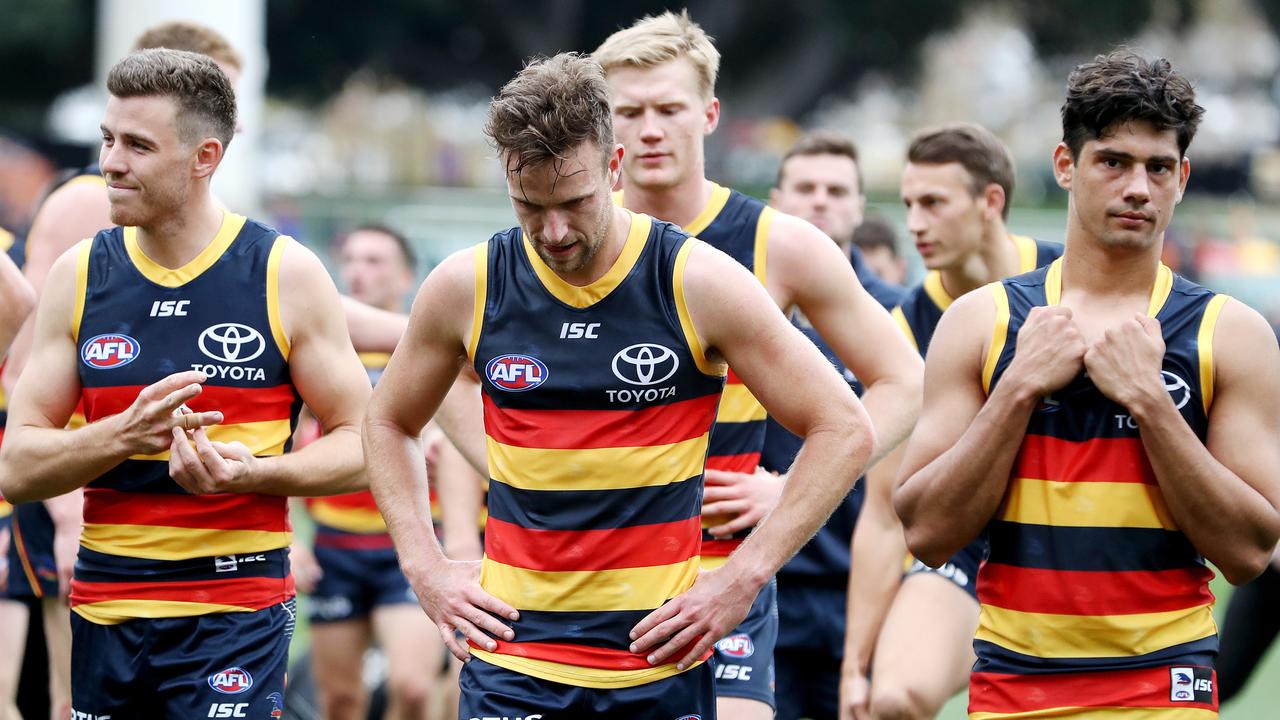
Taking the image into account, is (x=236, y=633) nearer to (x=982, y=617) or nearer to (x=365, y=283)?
(x=982, y=617)

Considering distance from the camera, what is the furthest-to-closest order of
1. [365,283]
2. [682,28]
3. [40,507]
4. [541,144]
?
1. [365,283]
2. [40,507]
3. [682,28]
4. [541,144]

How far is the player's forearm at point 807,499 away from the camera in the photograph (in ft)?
13.7

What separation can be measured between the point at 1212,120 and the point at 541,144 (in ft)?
176

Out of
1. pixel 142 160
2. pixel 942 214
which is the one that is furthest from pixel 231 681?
pixel 942 214

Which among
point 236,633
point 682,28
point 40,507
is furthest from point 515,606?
point 40,507

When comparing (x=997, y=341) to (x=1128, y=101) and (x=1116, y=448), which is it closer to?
(x=1116, y=448)

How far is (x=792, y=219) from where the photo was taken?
555cm

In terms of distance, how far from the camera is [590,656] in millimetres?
4223

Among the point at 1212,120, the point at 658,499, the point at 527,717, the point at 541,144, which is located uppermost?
the point at 1212,120

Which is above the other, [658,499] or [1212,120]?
[1212,120]

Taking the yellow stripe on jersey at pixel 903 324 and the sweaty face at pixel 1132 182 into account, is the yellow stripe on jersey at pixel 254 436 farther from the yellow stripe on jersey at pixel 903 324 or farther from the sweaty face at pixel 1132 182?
the yellow stripe on jersey at pixel 903 324

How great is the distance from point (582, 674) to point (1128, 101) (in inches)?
79.1

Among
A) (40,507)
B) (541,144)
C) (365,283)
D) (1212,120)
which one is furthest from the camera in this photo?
(1212,120)

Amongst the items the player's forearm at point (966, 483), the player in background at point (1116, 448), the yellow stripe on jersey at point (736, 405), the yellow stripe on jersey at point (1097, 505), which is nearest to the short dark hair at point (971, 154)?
the yellow stripe on jersey at point (736, 405)
